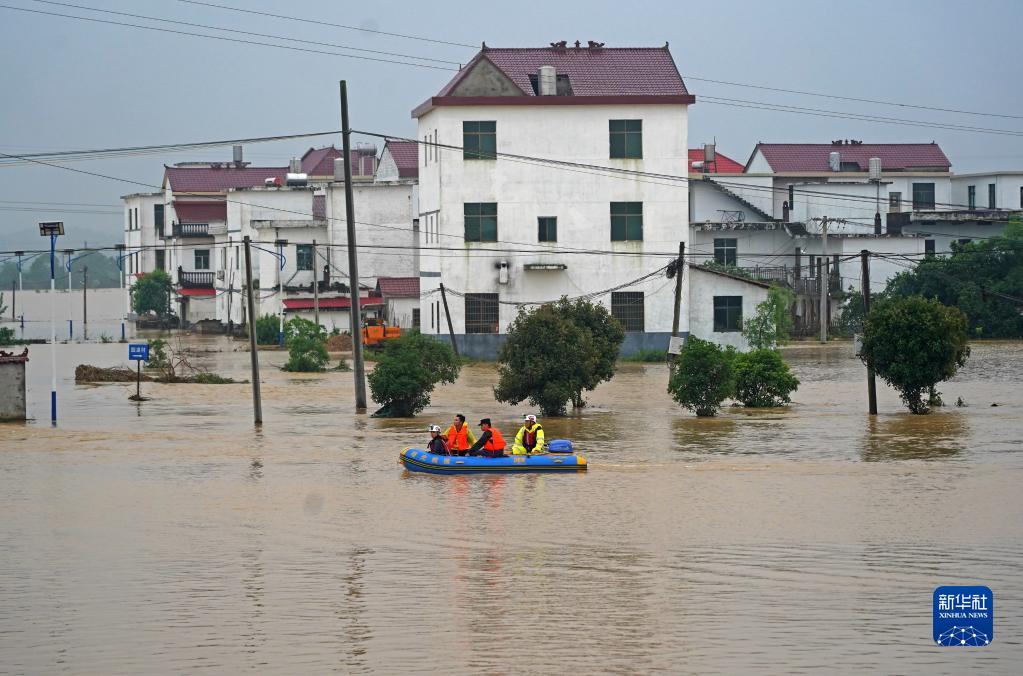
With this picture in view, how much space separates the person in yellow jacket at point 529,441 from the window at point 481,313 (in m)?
31.7

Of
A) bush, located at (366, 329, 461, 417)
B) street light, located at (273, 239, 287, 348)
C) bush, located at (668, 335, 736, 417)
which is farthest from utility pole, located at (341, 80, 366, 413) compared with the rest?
street light, located at (273, 239, 287, 348)

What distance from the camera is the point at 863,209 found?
78188 millimetres

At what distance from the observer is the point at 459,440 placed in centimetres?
2753


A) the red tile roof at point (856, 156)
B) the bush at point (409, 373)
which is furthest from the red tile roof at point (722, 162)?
the bush at point (409, 373)

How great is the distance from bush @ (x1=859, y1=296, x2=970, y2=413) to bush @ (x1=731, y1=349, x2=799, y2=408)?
3.55m

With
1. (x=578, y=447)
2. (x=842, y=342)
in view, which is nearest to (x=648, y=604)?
(x=578, y=447)

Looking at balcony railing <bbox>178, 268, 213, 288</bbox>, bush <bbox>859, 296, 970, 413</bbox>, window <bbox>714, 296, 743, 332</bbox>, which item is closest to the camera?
bush <bbox>859, 296, 970, 413</bbox>

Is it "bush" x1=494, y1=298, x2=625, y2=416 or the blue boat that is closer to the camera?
the blue boat

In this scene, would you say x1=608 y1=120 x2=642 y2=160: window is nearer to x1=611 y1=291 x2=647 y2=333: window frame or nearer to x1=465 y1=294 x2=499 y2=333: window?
x1=611 y1=291 x2=647 y2=333: window frame

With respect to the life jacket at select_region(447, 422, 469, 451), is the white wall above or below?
above

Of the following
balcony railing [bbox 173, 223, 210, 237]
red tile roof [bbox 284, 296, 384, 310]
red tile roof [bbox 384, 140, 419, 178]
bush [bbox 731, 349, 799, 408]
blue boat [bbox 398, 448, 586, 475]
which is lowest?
blue boat [bbox 398, 448, 586, 475]

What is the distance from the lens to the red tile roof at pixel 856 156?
85438 millimetres

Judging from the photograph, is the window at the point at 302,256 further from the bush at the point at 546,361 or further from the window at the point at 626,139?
the bush at the point at 546,361

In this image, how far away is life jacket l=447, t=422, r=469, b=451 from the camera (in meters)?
27.5
